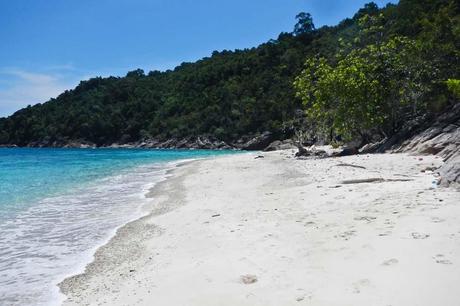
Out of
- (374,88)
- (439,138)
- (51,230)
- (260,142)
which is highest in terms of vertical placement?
(374,88)

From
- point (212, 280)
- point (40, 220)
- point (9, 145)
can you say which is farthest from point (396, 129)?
point (9, 145)

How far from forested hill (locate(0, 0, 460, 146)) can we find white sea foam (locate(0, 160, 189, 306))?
59.8 meters

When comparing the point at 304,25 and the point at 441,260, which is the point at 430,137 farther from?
the point at 304,25

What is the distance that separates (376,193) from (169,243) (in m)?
5.31

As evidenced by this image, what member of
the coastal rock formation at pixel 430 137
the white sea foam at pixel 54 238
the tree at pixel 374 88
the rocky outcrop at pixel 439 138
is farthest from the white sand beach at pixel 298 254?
the tree at pixel 374 88

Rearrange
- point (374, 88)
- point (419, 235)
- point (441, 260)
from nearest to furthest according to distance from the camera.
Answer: point (441, 260) < point (419, 235) < point (374, 88)

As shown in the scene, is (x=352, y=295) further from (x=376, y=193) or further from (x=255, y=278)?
(x=376, y=193)

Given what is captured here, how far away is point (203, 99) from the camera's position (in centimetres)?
11856

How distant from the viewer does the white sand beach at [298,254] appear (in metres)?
4.83

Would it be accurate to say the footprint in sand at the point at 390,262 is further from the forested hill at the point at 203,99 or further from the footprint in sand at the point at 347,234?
the forested hill at the point at 203,99

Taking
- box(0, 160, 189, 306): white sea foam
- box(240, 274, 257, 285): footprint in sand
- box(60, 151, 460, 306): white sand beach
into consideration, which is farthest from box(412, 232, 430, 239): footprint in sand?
box(0, 160, 189, 306): white sea foam

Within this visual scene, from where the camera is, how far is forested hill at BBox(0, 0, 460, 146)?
92.8 meters

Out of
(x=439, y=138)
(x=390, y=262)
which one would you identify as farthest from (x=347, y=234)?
(x=439, y=138)

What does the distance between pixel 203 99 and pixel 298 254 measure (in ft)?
374
